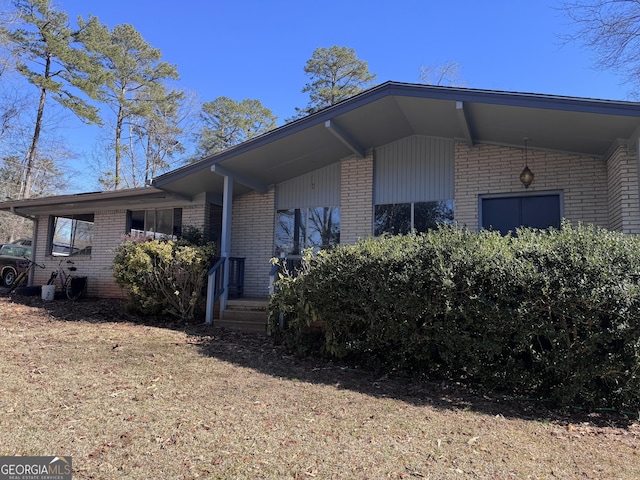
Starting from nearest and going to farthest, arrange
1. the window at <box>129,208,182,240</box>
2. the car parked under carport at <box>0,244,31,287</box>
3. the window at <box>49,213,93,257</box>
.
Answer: the window at <box>129,208,182,240</box>
the window at <box>49,213,93,257</box>
the car parked under carport at <box>0,244,31,287</box>

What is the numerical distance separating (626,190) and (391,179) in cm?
436

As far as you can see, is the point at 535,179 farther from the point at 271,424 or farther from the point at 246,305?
the point at 271,424

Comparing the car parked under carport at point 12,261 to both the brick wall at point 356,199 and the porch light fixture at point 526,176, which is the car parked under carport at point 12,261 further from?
the porch light fixture at point 526,176

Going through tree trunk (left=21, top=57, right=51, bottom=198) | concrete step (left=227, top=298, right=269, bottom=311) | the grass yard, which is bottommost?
the grass yard

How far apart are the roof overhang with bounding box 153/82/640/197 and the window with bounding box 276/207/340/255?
1006mm

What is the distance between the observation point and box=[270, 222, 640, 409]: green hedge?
14.4 ft

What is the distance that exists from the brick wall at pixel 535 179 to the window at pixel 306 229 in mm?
2879

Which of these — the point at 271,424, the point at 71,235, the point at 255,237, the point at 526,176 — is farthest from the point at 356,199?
the point at 71,235

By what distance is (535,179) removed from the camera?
8.30 metres

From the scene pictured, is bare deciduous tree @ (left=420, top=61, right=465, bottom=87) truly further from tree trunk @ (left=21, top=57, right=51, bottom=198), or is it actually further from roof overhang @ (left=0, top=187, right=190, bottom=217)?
tree trunk @ (left=21, top=57, right=51, bottom=198)

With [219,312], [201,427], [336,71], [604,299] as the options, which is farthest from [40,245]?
[336,71]

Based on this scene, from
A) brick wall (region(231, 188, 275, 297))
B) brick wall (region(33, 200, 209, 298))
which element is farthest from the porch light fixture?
brick wall (region(33, 200, 209, 298))

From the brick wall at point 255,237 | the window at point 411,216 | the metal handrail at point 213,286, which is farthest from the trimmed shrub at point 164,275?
the window at point 411,216

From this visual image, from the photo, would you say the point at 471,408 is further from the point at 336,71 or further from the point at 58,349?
the point at 336,71
